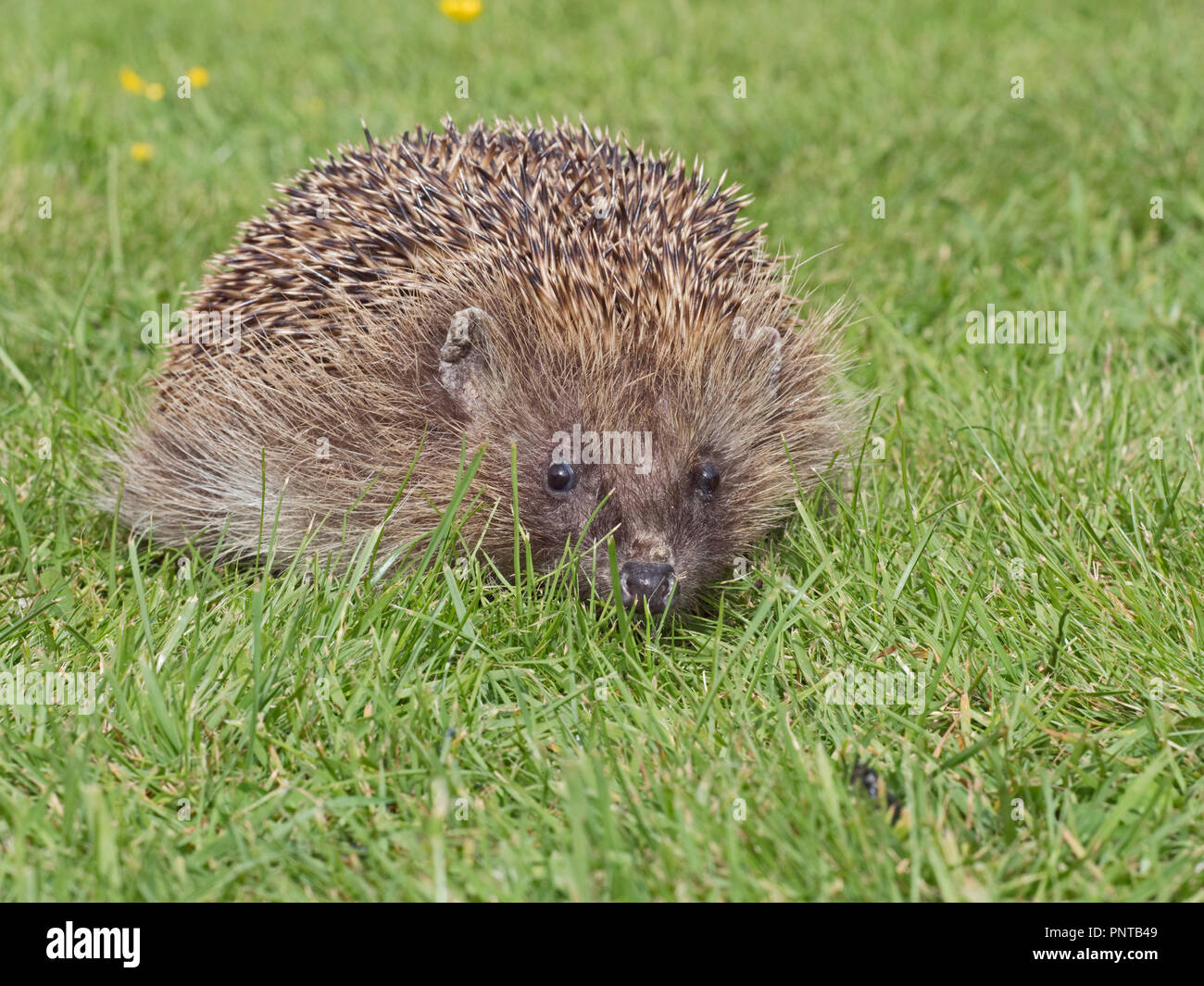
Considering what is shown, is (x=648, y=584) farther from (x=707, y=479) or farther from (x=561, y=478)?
(x=707, y=479)

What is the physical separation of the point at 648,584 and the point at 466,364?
1.12 meters

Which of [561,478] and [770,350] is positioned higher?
[770,350]

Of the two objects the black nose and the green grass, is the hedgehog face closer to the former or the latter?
the black nose

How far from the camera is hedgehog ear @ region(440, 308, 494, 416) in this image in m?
4.69

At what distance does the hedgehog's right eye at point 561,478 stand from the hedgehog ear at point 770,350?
3.07ft

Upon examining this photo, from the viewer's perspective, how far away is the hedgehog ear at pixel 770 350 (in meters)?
4.99

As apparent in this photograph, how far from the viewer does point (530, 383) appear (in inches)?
184

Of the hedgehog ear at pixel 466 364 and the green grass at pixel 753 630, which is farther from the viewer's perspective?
the hedgehog ear at pixel 466 364

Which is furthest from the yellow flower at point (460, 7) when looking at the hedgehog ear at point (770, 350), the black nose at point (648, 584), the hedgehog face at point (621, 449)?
the black nose at point (648, 584)

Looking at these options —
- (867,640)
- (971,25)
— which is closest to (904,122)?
(971,25)

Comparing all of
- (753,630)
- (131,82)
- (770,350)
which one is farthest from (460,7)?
(753,630)

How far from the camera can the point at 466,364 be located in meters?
4.77

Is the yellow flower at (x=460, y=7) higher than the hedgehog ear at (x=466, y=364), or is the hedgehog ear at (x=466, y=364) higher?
the yellow flower at (x=460, y=7)

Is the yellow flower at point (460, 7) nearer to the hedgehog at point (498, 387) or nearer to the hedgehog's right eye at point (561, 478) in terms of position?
the hedgehog at point (498, 387)
